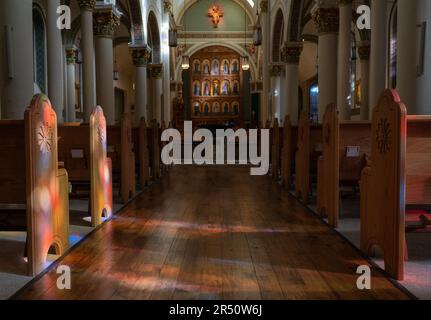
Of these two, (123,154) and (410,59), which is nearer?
(410,59)

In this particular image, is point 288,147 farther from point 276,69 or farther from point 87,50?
point 276,69

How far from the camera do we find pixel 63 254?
12.8ft

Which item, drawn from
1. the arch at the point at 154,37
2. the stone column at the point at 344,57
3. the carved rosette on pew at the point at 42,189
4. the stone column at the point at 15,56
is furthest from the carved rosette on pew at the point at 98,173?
the arch at the point at 154,37

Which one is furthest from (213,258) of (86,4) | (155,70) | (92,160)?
(155,70)

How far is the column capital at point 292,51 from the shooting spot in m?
15.6

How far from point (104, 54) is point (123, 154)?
6.21 meters

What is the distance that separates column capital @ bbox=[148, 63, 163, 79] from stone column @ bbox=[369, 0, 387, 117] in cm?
1313

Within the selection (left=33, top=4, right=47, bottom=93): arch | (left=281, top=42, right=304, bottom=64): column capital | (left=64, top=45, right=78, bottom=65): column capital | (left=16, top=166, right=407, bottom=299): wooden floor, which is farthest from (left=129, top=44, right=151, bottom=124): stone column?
(left=16, top=166, right=407, bottom=299): wooden floor

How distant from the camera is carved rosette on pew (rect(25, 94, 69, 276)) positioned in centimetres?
337

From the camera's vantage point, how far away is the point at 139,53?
54.5 ft

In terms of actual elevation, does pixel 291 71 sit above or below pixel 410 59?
above

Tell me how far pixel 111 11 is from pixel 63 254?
30.8ft

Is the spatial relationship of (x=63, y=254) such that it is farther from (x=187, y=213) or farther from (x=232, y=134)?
(x=232, y=134)

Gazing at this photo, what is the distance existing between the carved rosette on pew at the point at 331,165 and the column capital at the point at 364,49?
458 inches
